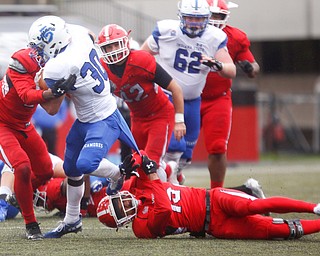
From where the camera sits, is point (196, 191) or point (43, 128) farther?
point (43, 128)

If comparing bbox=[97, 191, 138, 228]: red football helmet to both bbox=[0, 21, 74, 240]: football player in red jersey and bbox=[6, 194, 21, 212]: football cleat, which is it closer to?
bbox=[0, 21, 74, 240]: football player in red jersey

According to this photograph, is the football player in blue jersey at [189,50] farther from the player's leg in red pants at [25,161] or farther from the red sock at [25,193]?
the red sock at [25,193]

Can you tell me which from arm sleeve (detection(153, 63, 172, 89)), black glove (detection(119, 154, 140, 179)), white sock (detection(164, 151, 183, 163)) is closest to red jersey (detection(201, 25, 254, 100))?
white sock (detection(164, 151, 183, 163))

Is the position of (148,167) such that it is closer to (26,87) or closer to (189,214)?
(189,214)

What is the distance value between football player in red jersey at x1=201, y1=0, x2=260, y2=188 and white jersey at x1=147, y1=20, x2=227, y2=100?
31 centimetres

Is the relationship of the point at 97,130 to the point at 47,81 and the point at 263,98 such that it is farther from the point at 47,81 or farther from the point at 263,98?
the point at 263,98

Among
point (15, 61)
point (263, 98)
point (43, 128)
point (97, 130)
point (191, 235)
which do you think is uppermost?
point (15, 61)

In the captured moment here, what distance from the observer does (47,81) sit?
6.41 meters

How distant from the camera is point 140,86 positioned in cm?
757

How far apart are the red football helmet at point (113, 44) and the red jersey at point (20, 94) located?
636 millimetres

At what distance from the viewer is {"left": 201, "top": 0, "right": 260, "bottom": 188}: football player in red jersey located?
28.1 ft

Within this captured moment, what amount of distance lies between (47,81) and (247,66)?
9.17 ft

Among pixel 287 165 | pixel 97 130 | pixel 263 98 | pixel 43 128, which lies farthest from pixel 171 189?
pixel 263 98

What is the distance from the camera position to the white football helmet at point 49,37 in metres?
6.41
